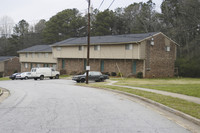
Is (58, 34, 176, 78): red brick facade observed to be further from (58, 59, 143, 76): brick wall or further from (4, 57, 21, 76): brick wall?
(4, 57, 21, 76): brick wall

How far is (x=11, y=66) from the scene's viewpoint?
2511 inches

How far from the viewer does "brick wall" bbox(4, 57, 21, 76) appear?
62069 millimetres

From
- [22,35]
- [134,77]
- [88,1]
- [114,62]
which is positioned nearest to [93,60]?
[114,62]

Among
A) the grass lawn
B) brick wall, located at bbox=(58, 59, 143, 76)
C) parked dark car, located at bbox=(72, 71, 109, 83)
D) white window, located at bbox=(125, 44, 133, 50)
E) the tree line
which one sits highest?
the tree line

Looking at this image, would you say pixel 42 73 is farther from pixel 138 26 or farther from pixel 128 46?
pixel 138 26

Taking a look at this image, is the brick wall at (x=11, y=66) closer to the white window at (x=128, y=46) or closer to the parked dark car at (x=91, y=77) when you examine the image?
the white window at (x=128, y=46)

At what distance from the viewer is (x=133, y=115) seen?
9008 mm

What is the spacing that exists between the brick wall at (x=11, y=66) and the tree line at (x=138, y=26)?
7.49m

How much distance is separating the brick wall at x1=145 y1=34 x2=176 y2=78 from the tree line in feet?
16.0

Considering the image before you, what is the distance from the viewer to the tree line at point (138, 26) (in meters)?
46.0

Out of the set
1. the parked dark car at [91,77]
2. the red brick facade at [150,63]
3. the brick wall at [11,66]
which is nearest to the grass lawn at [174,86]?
the parked dark car at [91,77]

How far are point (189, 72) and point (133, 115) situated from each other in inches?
1449

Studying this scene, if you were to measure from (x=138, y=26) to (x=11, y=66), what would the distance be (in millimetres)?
35884

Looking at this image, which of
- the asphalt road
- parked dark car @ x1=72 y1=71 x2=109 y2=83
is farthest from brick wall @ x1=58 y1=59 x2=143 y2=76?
the asphalt road
